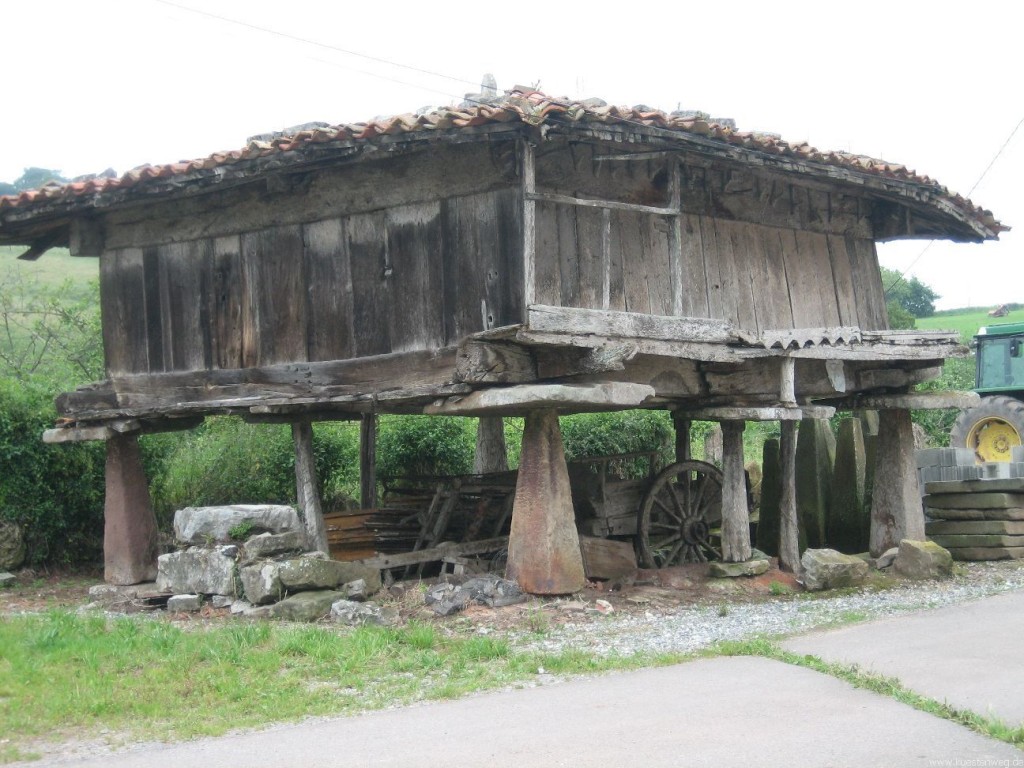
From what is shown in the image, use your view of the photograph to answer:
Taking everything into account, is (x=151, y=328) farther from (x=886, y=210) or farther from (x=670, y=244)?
(x=886, y=210)

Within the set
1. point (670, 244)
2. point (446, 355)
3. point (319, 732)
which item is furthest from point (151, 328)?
point (319, 732)

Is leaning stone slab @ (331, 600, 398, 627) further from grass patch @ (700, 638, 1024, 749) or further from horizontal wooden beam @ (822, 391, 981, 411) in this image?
horizontal wooden beam @ (822, 391, 981, 411)

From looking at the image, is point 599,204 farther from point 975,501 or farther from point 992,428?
point 992,428

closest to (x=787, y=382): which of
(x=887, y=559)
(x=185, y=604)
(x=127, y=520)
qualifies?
(x=887, y=559)

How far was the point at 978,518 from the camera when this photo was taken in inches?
486

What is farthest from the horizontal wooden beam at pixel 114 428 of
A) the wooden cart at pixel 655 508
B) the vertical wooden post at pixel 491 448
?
the vertical wooden post at pixel 491 448

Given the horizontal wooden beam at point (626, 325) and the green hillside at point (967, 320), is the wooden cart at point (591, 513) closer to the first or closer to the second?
the horizontal wooden beam at point (626, 325)

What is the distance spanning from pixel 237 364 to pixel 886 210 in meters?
7.02

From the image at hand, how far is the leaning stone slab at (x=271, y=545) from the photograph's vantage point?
876cm

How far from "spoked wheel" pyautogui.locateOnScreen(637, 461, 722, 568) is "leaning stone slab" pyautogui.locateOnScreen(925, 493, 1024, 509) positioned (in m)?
2.64

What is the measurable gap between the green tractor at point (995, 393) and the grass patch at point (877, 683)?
9.55 meters

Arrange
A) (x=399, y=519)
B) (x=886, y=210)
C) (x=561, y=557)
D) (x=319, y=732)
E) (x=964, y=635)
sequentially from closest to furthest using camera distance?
(x=319, y=732)
(x=964, y=635)
(x=561, y=557)
(x=886, y=210)
(x=399, y=519)

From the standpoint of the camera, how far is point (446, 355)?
28.2 feet

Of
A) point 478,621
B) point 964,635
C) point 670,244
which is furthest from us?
point 670,244
